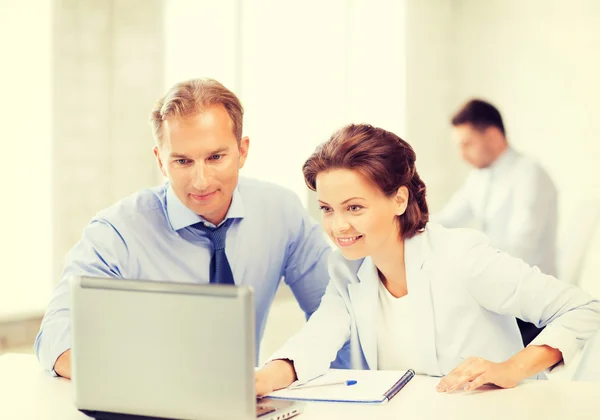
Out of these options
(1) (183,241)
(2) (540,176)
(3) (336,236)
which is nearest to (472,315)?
(3) (336,236)

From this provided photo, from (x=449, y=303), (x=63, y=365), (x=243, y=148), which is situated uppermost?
(x=243, y=148)

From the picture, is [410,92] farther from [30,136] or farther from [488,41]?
[30,136]

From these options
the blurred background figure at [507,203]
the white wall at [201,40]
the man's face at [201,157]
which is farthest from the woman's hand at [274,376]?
the white wall at [201,40]

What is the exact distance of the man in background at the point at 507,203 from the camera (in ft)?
11.6

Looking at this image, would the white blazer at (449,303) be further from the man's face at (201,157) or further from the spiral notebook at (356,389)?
the man's face at (201,157)

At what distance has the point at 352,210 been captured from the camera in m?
1.79

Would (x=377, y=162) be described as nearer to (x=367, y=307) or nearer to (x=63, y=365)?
(x=367, y=307)

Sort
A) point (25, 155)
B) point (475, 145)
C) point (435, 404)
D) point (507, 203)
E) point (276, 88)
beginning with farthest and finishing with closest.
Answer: point (276, 88) → point (475, 145) → point (25, 155) → point (507, 203) → point (435, 404)

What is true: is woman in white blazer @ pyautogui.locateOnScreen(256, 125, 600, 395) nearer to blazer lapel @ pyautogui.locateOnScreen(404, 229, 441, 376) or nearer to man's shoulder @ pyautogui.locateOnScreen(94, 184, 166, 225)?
blazer lapel @ pyautogui.locateOnScreen(404, 229, 441, 376)

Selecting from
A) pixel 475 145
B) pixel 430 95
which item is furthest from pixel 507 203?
pixel 430 95

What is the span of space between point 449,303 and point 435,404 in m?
0.45

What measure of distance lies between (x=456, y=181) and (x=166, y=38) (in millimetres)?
1982

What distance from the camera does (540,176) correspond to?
13.0ft

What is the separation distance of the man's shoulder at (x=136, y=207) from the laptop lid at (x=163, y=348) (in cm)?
82
